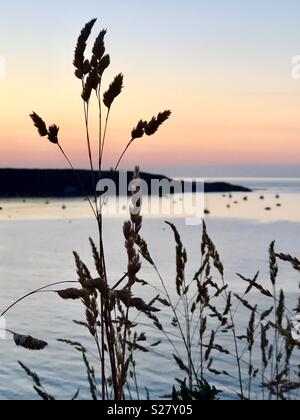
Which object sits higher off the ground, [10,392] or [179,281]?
[179,281]

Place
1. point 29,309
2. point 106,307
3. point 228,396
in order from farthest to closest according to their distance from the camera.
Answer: point 29,309 < point 228,396 < point 106,307

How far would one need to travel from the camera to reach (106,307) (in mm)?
1750

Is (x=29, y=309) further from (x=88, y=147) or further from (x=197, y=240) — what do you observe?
(x=197, y=240)

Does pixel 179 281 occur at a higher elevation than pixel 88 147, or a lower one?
lower

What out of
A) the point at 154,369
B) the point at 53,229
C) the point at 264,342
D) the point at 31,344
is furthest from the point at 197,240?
the point at 31,344

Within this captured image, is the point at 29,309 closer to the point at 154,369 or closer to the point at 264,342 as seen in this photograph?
the point at 154,369

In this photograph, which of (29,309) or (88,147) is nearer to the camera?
(88,147)

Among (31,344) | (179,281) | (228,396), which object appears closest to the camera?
(31,344)

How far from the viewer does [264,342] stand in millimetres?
3537

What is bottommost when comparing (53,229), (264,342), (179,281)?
(53,229)

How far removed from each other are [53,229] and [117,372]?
39.5 m
